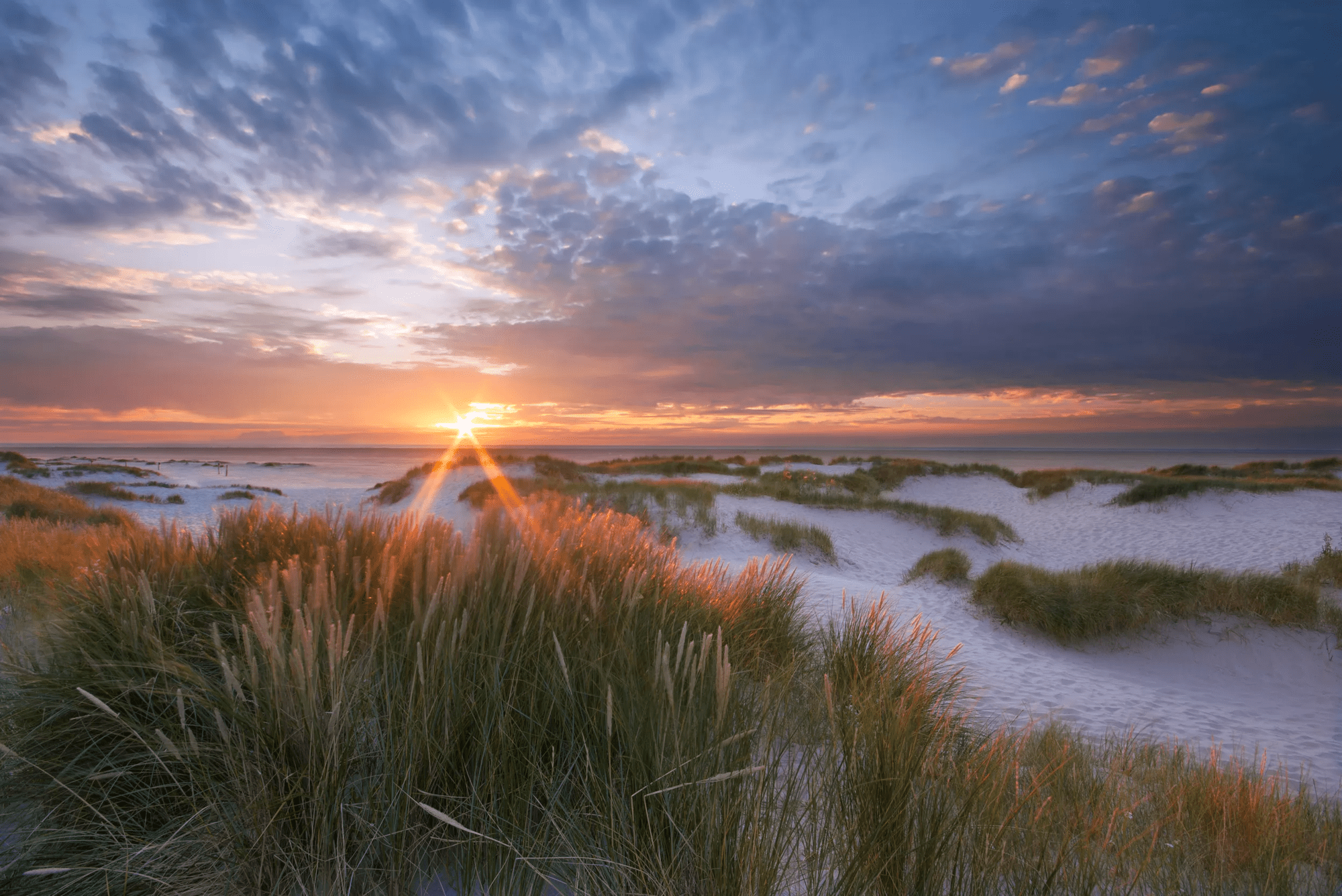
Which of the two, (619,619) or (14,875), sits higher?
(619,619)

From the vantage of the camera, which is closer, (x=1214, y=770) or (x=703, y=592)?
(x=1214, y=770)

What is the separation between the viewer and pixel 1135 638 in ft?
29.5

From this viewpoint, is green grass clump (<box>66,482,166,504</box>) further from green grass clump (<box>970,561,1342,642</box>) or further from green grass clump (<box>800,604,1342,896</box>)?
green grass clump (<box>970,561,1342,642</box>)

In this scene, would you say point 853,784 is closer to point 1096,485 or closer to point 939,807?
point 939,807

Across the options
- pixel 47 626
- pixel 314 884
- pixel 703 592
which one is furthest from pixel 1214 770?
pixel 47 626

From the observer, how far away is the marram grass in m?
1.71

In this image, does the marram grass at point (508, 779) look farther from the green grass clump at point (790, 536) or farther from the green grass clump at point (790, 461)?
the green grass clump at point (790, 461)

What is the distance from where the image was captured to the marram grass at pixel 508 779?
5.61 feet

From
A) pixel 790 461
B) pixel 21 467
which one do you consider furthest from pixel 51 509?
pixel 790 461

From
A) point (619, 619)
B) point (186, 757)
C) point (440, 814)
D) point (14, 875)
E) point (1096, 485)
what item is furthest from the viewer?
point (1096, 485)

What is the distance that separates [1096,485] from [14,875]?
29588 mm

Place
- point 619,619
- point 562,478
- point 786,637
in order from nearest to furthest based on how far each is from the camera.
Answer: point 619,619 → point 786,637 → point 562,478

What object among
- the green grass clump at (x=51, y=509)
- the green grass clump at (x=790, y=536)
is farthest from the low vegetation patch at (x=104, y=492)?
the green grass clump at (x=790, y=536)

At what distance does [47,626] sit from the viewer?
305cm
